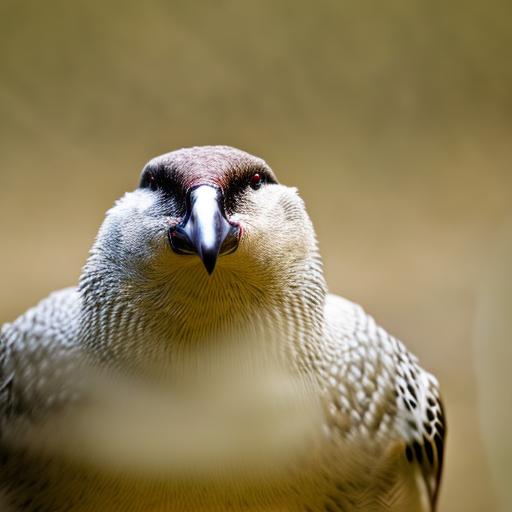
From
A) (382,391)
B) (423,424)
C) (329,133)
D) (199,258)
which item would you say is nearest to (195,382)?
(199,258)

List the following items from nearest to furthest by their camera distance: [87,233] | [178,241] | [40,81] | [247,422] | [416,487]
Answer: [178,241], [247,422], [416,487], [40,81], [87,233]

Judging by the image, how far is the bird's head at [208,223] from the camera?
3.35 feet

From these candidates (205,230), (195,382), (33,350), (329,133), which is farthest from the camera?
(329,133)

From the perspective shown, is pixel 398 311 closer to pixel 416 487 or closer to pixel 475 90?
pixel 475 90

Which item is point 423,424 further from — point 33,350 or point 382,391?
point 33,350

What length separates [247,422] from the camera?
117 centimetres

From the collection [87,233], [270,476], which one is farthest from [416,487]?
[87,233]

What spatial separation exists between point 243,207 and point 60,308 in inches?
17.9

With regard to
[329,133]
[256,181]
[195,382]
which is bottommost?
[195,382]

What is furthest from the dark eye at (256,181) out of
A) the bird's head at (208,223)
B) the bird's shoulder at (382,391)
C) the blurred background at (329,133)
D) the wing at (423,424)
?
the blurred background at (329,133)

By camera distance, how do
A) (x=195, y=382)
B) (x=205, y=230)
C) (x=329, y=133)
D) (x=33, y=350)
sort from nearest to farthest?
(x=205, y=230)
(x=195, y=382)
(x=33, y=350)
(x=329, y=133)

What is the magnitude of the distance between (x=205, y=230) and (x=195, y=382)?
29 centimetres

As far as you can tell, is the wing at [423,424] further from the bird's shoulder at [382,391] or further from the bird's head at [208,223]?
the bird's head at [208,223]

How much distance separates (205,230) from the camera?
975 mm
